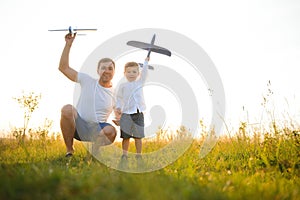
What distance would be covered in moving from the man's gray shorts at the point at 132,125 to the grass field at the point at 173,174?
666mm

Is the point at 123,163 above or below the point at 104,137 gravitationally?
below

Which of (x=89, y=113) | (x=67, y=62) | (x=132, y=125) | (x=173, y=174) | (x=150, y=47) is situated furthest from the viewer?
(x=150, y=47)

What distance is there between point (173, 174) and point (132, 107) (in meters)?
2.06

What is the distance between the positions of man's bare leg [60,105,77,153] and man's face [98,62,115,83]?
28.6 inches

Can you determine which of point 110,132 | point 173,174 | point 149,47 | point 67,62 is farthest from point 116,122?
point 173,174

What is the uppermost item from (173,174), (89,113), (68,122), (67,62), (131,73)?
(67,62)

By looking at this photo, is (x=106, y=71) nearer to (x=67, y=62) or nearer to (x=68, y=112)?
(x=67, y=62)

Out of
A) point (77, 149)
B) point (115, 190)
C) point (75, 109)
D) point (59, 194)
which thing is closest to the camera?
point (59, 194)

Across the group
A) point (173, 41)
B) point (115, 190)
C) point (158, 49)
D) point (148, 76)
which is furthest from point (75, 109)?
point (115, 190)

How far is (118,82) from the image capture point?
19.3 feet

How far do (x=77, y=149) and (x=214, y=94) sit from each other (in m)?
2.64

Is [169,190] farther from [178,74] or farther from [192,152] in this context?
[178,74]

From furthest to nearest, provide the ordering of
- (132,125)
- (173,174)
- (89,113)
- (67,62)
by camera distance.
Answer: (132,125) < (89,113) < (67,62) < (173,174)

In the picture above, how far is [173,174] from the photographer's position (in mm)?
3857
